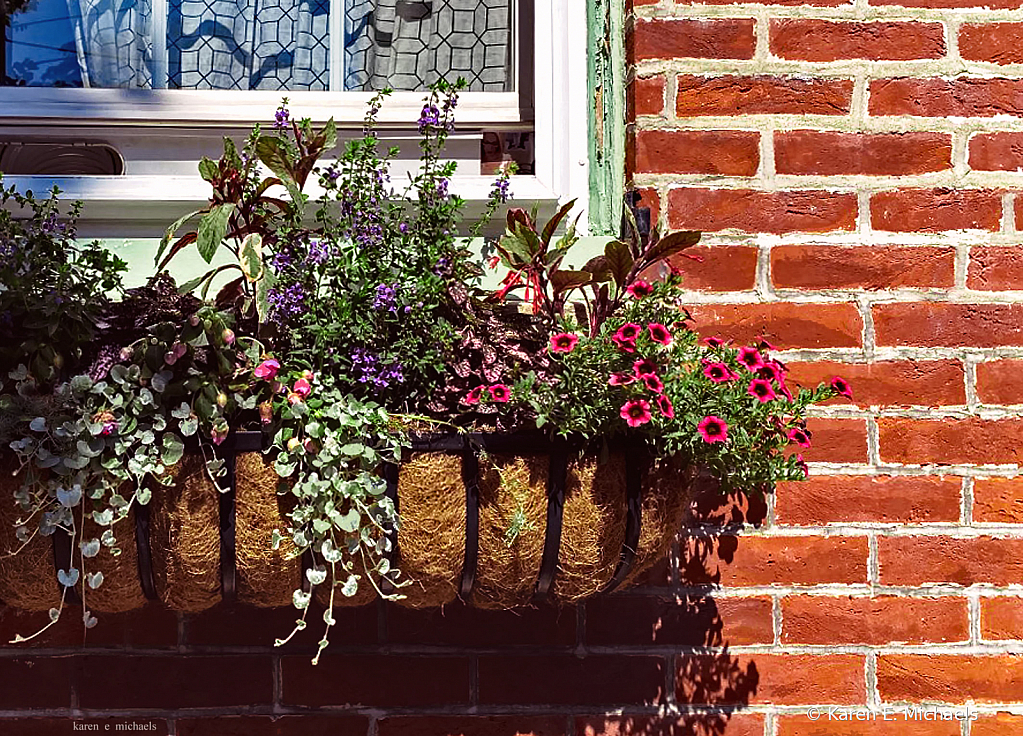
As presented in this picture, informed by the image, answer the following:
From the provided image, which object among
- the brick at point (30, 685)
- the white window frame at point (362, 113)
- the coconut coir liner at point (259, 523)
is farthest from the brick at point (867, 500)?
the brick at point (30, 685)

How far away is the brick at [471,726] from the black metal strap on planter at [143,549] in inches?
18.7

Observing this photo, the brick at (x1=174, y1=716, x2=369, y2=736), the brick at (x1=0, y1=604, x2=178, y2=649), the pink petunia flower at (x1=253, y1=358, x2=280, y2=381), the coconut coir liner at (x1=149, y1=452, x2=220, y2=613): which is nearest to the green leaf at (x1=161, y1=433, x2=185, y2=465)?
the coconut coir liner at (x1=149, y1=452, x2=220, y2=613)

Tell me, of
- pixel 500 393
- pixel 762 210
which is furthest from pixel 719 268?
pixel 500 393

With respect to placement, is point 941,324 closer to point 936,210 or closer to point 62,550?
point 936,210

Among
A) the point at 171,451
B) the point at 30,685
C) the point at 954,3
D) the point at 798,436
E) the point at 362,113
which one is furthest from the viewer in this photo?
the point at 362,113

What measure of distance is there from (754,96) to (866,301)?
0.38 m

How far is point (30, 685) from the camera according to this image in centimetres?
174

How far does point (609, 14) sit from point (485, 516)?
94 cm

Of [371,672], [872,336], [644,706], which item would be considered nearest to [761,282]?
[872,336]

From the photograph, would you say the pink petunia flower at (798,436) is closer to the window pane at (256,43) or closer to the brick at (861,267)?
the brick at (861,267)

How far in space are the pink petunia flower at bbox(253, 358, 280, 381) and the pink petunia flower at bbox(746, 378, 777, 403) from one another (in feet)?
1.99

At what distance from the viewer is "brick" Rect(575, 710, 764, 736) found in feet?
5.85

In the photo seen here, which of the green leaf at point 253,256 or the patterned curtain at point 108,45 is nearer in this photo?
the green leaf at point 253,256

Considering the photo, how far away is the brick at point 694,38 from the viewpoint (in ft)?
5.94
